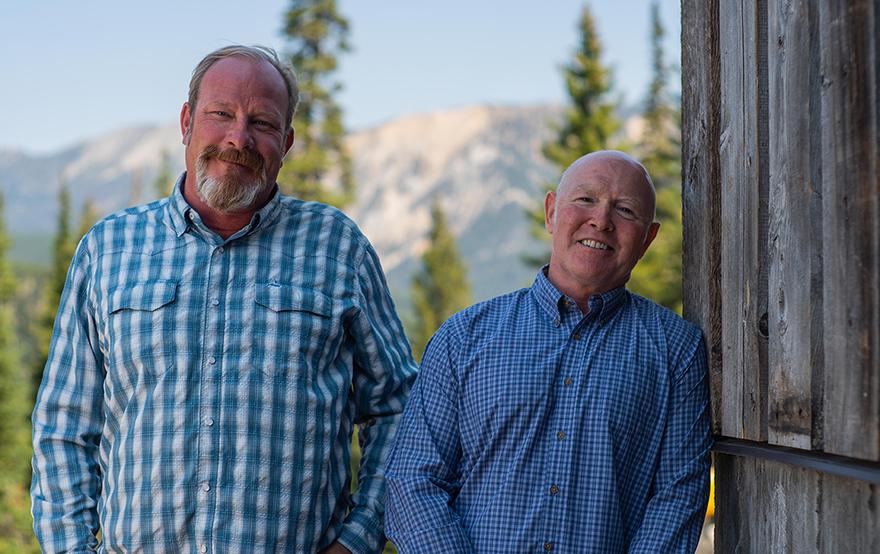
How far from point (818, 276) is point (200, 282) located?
1769mm

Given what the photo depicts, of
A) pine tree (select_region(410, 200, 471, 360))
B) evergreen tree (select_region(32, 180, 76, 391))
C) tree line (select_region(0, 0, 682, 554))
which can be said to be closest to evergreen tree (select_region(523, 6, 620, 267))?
tree line (select_region(0, 0, 682, 554))

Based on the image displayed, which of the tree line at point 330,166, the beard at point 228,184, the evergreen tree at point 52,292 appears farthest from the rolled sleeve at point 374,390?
the evergreen tree at point 52,292

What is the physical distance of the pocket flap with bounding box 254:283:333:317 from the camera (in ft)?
10.7

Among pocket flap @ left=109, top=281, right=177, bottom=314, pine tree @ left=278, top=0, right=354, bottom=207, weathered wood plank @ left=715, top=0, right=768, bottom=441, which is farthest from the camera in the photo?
pine tree @ left=278, top=0, right=354, bottom=207

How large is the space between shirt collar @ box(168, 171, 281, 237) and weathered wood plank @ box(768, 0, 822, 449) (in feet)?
4.95

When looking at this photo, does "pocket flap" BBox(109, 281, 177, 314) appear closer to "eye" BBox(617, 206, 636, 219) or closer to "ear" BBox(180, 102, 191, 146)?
"ear" BBox(180, 102, 191, 146)

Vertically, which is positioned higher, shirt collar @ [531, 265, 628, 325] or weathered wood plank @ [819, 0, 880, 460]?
weathered wood plank @ [819, 0, 880, 460]

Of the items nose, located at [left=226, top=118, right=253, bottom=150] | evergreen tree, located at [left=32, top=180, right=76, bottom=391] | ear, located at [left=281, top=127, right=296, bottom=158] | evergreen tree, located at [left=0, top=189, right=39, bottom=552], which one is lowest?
evergreen tree, located at [left=0, top=189, right=39, bottom=552]

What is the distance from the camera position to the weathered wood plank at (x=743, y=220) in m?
2.88

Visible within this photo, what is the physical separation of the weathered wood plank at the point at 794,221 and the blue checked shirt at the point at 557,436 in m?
0.38

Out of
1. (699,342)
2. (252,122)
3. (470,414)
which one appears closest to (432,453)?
(470,414)

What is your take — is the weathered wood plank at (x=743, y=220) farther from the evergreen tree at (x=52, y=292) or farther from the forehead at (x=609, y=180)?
the evergreen tree at (x=52, y=292)

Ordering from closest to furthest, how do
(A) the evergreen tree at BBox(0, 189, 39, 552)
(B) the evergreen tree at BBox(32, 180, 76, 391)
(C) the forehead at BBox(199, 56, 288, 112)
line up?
(C) the forehead at BBox(199, 56, 288, 112) < (A) the evergreen tree at BBox(0, 189, 39, 552) < (B) the evergreen tree at BBox(32, 180, 76, 391)

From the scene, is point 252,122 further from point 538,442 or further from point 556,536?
point 556,536
